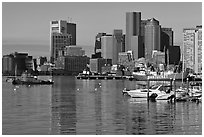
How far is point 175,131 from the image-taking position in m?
12.5

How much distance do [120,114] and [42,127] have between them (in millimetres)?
4650

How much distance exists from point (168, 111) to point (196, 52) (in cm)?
5034

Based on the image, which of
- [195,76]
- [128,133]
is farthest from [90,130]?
[195,76]

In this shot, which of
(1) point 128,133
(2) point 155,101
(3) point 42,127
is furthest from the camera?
(2) point 155,101

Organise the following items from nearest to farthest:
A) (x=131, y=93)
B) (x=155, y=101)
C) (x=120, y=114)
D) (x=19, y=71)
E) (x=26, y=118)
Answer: (x=26, y=118)
(x=120, y=114)
(x=155, y=101)
(x=131, y=93)
(x=19, y=71)

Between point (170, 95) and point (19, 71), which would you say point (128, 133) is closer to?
point (170, 95)

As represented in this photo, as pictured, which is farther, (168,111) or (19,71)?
(19,71)

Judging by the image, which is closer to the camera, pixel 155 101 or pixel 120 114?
pixel 120 114

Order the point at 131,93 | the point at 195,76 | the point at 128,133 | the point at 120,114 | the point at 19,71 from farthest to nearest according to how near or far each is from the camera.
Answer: the point at 19,71 → the point at 195,76 → the point at 131,93 → the point at 120,114 → the point at 128,133

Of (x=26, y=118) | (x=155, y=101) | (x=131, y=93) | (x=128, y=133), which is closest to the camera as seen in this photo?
(x=128, y=133)

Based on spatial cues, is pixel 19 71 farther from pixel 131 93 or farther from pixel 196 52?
pixel 131 93

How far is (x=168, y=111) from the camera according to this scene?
18.3 metres

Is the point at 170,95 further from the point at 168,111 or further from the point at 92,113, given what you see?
the point at 92,113

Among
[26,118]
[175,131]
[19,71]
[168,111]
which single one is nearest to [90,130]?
[175,131]
